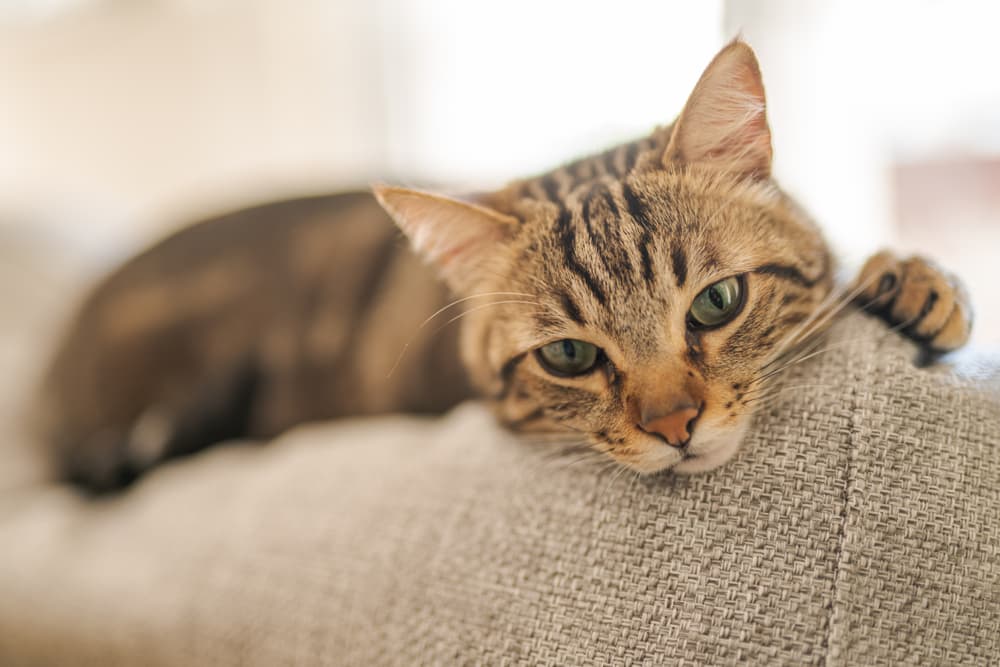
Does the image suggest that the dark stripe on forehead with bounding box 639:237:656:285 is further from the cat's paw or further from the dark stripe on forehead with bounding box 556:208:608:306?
the cat's paw

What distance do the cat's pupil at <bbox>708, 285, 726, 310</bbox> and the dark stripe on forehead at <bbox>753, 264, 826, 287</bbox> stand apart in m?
0.05

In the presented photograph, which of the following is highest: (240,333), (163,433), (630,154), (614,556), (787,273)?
(630,154)

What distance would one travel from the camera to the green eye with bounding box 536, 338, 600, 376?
77cm

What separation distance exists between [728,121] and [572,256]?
21cm

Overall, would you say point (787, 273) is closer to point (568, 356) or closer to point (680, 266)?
point (680, 266)

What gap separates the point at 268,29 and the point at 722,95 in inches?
107

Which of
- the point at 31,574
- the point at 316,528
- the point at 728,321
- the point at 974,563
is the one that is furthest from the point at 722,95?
the point at 31,574

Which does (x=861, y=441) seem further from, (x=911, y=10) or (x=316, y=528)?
(x=911, y=10)

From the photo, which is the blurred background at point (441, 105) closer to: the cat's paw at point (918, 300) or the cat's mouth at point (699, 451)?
the cat's paw at point (918, 300)

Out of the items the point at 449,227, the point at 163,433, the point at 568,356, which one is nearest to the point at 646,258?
the point at 568,356

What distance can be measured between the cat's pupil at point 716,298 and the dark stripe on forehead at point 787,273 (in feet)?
0.16

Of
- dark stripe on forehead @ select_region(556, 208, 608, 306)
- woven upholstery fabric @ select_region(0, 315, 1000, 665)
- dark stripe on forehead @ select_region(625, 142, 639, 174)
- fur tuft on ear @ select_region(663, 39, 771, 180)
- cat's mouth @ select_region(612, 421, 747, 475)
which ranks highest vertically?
fur tuft on ear @ select_region(663, 39, 771, 180)

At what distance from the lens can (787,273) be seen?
29.8 inches

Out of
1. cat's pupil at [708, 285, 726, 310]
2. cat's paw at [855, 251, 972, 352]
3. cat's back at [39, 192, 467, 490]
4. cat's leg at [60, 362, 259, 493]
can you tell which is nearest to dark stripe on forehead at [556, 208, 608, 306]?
cat's pupil at [708, 285, 726, 310]
